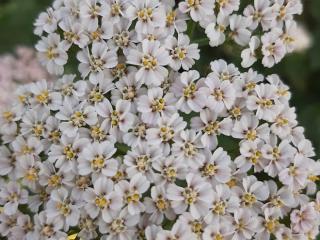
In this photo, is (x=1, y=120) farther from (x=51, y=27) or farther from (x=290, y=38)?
(x=290, y=38)

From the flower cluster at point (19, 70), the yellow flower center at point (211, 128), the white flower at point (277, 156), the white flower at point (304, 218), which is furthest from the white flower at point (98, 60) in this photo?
the flower cluster at point (19, 70)

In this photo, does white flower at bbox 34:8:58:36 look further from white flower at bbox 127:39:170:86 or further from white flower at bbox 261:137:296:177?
white flower at bbox 261:137:296:177

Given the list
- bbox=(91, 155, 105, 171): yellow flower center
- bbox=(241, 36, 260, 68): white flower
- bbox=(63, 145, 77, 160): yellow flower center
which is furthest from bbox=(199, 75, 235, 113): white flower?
bbox=(63, 145, 77, 160): yellow flower center

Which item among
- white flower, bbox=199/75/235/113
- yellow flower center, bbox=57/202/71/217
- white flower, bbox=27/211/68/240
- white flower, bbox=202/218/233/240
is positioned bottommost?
white flower, bbox=27/211/68/240

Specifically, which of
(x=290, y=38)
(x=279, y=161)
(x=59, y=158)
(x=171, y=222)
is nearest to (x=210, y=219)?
(x=171, y=222)

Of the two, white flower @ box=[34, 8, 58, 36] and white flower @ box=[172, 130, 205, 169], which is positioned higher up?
Result: white flower @ box=[172, 130, 205, 169]

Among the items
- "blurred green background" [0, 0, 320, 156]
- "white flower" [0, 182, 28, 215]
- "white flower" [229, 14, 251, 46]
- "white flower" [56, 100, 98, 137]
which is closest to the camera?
"white flower" [56, 100, 98, 137]
